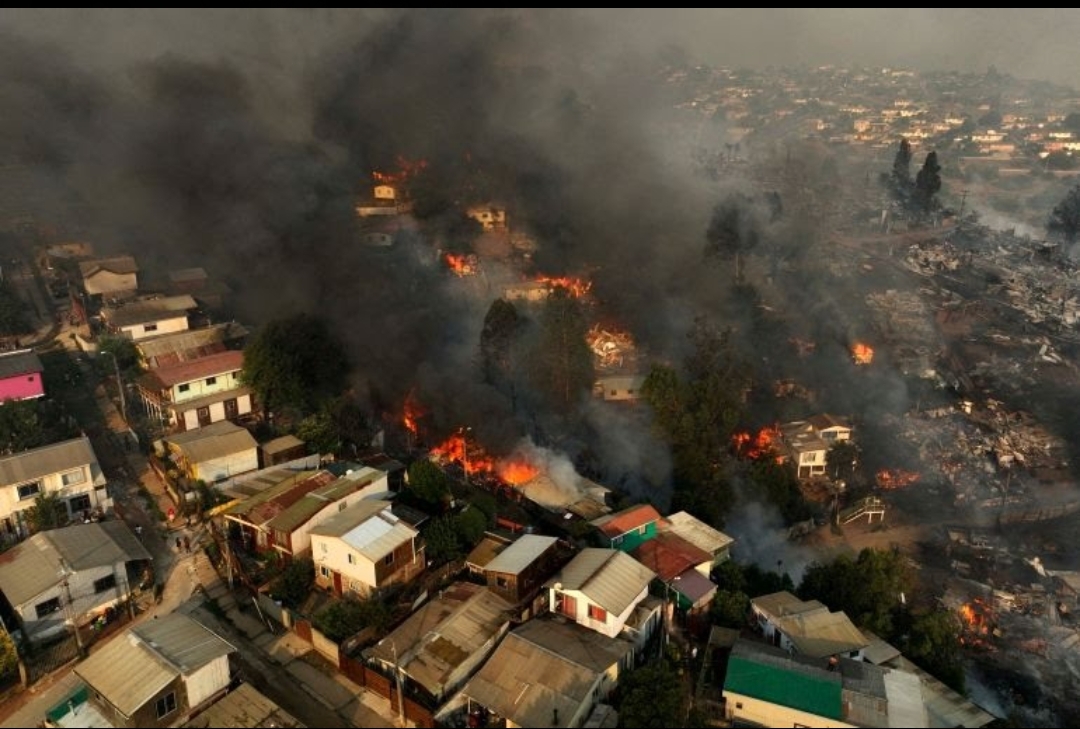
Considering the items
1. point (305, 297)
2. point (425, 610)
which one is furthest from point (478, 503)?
point (305, 297)

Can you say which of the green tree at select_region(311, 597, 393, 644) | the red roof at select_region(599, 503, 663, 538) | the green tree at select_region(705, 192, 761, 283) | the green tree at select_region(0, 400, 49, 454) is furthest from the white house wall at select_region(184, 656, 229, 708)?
the green tree at select_region(705, 192, 761, 283)

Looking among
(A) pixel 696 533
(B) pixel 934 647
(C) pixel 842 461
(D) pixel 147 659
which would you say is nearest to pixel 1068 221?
(C) pixel 842 461

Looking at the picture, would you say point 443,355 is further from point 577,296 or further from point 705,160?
point 705,160

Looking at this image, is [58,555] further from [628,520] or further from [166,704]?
[628,520]

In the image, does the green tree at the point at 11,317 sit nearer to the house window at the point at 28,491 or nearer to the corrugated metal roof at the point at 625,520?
the house window at the point at 28,491

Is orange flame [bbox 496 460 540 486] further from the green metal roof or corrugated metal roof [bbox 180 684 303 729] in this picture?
corrugated metal roof [bbox 180 684 303 729]

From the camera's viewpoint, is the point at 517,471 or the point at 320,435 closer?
the point at 320,435

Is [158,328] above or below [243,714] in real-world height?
above
